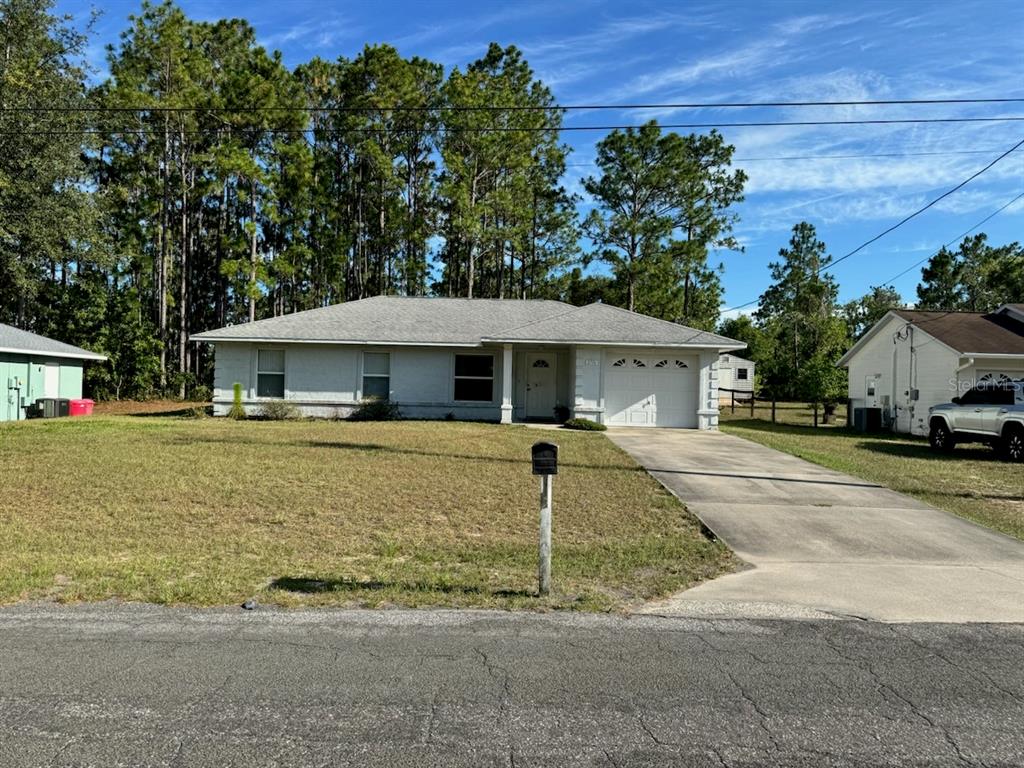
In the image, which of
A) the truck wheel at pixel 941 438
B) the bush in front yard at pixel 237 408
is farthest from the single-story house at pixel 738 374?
the bush in front yard at pixel 237 408

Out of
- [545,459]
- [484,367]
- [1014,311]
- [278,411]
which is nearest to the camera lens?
[545,459]

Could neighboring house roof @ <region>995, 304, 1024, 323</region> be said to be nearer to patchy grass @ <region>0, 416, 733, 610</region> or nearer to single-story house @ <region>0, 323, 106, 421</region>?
patchy grass @ <region>0, 416, 733, 610</region>

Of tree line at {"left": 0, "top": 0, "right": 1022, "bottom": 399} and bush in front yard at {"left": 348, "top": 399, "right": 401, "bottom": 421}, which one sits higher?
tree line at {"left": 0, "top": 0, "right": 1022, "bottom": 399}

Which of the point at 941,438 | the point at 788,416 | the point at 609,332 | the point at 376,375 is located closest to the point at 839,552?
the point at 941,438

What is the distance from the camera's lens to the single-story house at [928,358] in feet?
69.6

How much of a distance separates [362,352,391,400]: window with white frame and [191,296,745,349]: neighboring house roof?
0.77m

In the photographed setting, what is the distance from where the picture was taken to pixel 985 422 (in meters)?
16.4

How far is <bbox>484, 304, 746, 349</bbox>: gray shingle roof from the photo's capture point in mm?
20141

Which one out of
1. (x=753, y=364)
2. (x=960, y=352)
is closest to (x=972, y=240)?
(x=753, y=364)

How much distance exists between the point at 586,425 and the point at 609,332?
3.33 metres

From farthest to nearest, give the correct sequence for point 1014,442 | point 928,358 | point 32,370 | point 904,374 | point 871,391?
1. point 871,391
2. point 904,374
3. point 32,370
4. point 928,358
5. point 1014,442

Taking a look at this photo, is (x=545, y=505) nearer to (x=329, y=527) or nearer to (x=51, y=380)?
(x=329, y=527)

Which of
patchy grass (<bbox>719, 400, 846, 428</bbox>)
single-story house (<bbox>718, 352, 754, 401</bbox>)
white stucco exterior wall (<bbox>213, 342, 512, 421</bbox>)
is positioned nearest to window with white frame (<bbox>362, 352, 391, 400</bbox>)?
white stucco exterior wall (<bbox>213, 342, 512, 421</bbox>)

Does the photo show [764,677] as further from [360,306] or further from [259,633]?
[360,306]
